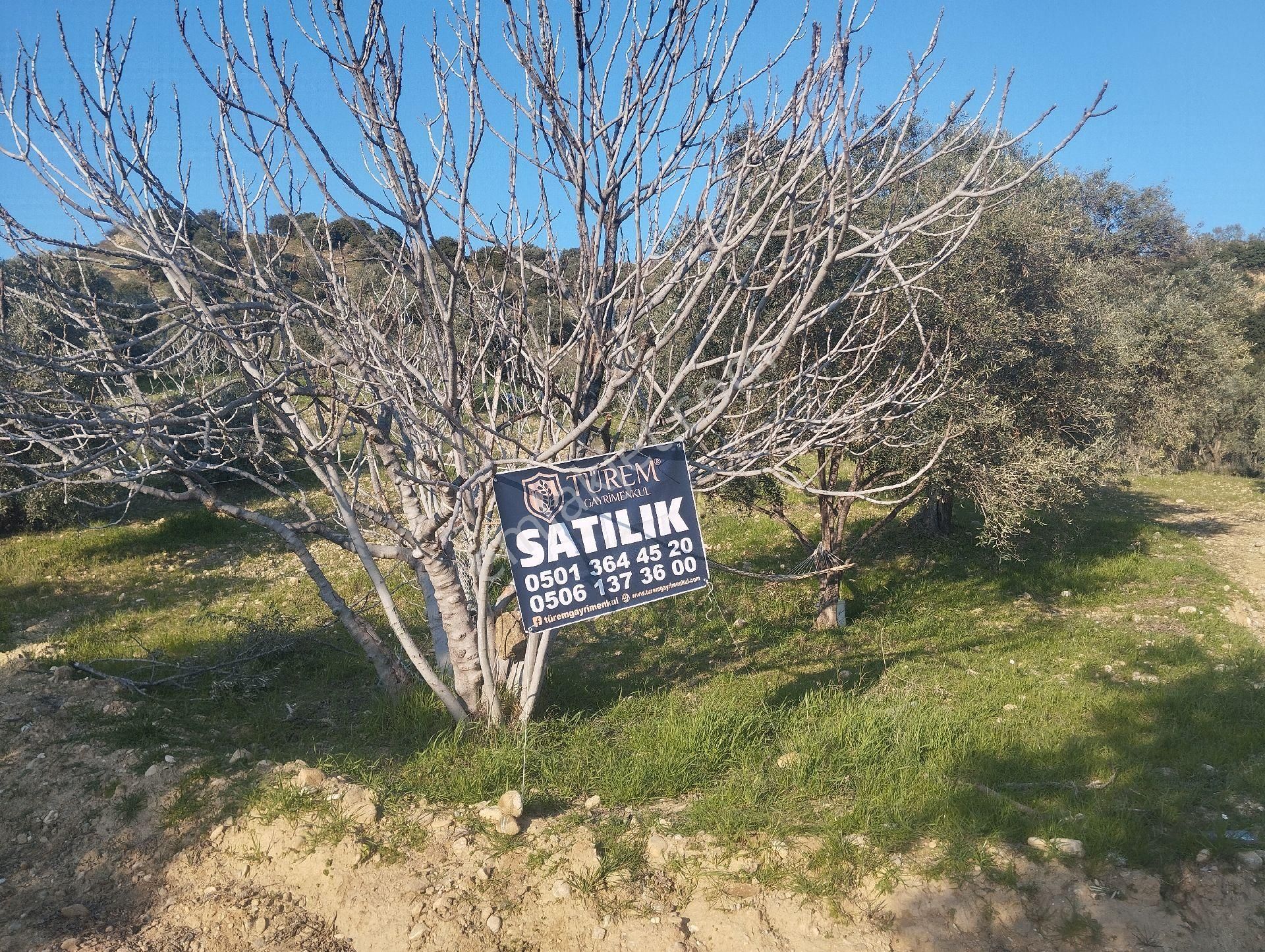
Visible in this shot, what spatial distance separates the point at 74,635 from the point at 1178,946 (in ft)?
29.1

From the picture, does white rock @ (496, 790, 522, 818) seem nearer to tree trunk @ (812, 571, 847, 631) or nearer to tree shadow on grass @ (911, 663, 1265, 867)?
tree shadow on grass @ (911, 663, 1265, 867)

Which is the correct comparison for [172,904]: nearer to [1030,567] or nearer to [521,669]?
[521,669]

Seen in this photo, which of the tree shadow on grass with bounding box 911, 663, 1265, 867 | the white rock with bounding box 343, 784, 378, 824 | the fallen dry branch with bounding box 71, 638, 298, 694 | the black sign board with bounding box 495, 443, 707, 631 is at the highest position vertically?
the black sign board with bounding box 495, 443, 707, 631

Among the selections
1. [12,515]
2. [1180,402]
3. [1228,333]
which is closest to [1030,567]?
[1180,402]

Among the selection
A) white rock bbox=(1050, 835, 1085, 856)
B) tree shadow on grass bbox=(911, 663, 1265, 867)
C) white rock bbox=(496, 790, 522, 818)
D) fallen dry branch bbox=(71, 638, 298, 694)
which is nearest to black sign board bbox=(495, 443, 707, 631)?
white rock bbox=(496, 790, 522, 818)

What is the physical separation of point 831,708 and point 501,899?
9.04 ft

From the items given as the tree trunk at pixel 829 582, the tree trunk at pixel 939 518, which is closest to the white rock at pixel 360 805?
the tree trunk at pixel 829 582

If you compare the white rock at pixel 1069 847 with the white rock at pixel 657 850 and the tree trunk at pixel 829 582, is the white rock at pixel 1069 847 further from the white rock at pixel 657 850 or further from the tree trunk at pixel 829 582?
the tree trunk at pixel 829 582

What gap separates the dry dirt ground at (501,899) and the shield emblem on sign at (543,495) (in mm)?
1577

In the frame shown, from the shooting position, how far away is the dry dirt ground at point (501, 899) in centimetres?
364

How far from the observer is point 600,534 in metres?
4.44

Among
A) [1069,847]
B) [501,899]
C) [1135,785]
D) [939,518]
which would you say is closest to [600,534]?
[501,899]

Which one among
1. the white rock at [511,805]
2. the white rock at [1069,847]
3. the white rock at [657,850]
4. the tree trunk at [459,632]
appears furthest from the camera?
the tree trunk at [459,632]

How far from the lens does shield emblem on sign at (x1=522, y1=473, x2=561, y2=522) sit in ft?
14.3
